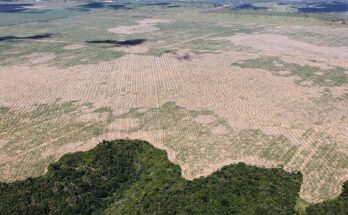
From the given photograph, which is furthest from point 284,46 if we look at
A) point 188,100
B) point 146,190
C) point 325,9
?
point 325,9

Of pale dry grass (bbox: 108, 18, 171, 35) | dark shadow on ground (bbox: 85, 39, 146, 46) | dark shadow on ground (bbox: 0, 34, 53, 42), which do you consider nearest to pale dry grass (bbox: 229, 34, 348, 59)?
dark shadow on ground (bbox: 85, 39, 146, 46)

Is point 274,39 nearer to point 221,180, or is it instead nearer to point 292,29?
point 292,29

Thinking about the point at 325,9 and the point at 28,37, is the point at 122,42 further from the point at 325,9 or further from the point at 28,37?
the point at 325,9

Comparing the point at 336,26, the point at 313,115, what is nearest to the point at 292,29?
the point at 336,26

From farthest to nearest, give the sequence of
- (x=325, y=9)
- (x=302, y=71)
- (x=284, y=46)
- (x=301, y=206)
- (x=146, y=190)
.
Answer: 1. (x=325, y=9)
2. (x=284, y=46)
3. (x=302, y=71)
4. (x=146, y=190)
5. (x=301, y=206)

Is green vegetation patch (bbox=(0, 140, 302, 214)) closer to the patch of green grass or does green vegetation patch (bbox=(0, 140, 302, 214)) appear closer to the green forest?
the green forest

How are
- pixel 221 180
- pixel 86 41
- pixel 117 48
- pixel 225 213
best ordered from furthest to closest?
pixel 86 41 < pixel 117 48 < pixel 221 180 < pixel 225 213
